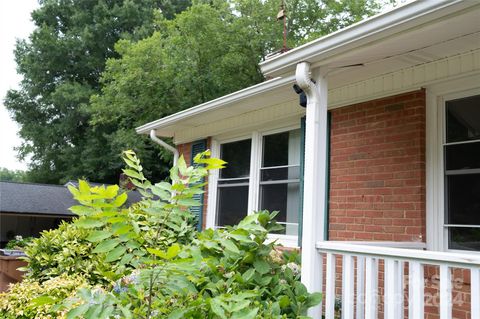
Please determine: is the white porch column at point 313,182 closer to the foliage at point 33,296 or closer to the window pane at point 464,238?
the window pane at point 464,238

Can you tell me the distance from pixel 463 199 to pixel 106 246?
9.79ft

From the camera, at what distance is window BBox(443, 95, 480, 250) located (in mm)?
3645

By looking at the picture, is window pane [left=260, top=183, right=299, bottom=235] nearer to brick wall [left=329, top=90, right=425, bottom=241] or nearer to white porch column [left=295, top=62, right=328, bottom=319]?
brick wall [left=329, top=90, right=425, bottom=241]

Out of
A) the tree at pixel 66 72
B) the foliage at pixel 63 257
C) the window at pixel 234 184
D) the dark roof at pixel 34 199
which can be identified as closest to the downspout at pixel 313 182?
the window at pixel 234 184

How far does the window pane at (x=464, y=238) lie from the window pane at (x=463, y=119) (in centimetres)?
79

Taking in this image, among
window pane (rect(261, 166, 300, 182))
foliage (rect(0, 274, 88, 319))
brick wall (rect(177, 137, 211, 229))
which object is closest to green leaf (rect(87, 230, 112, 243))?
foliage (rect(0, 274, 88, 319))

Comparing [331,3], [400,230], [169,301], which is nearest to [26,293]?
[169,301]

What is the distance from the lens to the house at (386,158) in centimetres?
286

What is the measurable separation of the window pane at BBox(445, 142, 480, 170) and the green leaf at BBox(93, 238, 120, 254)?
9.72ft


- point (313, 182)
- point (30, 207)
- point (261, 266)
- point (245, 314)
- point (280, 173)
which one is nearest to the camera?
point (245, 314)

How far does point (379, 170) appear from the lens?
4.35 m

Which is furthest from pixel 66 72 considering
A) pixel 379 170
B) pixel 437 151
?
pixel 437 151

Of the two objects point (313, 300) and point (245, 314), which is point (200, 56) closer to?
point (313, 300)

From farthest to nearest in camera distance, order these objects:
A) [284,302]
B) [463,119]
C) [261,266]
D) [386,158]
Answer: [386,158] → [463,119] → [261,266] → [284,302]
